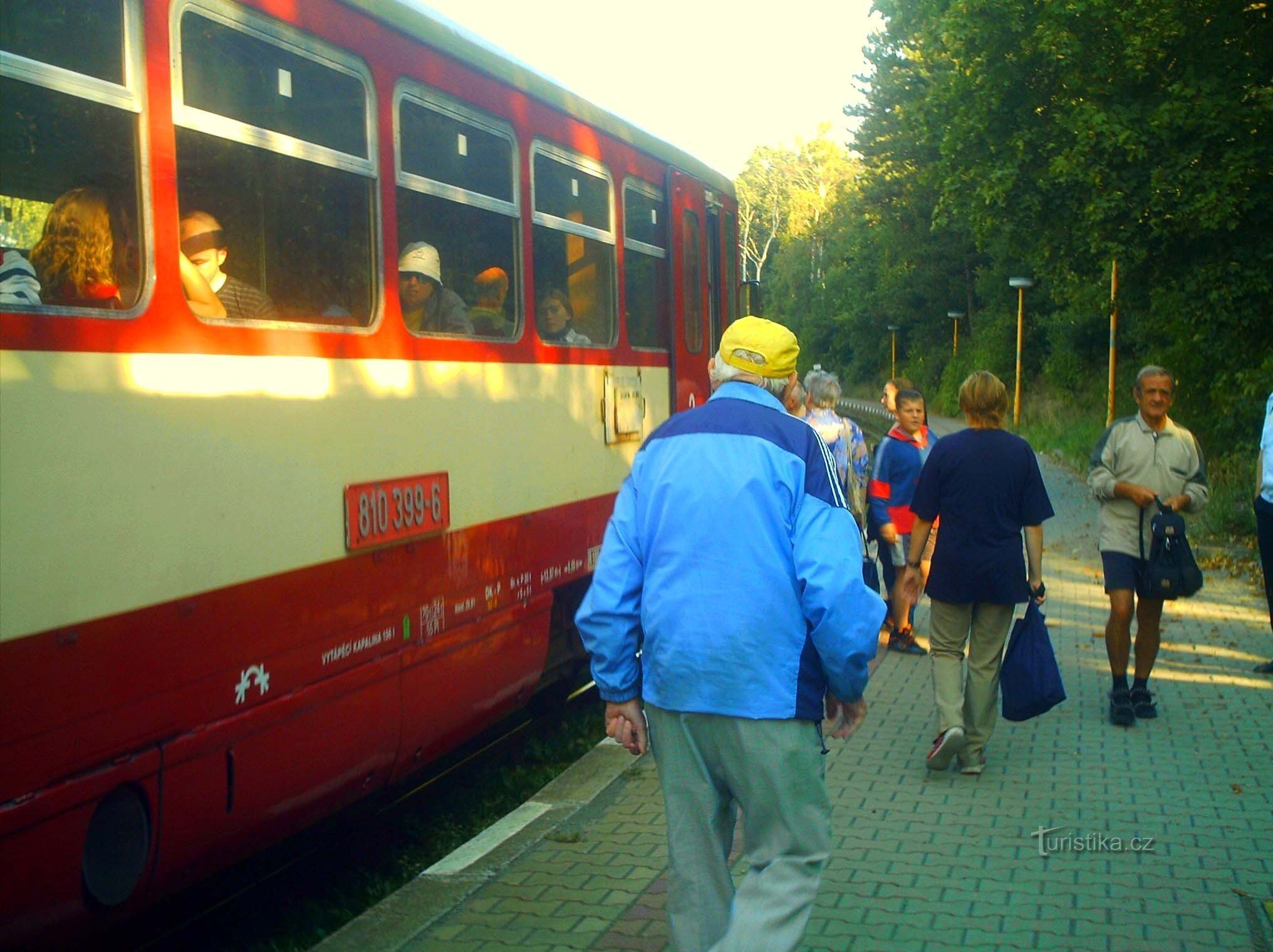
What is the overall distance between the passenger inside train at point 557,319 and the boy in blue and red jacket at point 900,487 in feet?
9.11

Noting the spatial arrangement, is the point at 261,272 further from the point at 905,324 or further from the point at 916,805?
the point at 905,324

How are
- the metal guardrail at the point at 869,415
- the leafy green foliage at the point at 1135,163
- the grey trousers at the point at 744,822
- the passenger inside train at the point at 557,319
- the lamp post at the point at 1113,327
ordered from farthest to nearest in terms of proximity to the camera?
the metal guardrail at the point at 869,415 < the lamp post at the point at 1113,327 < the leafy green foliage at the point at 1135,163 < the passenger inside train at the point at 557,319 < the grey trousers at the point at 744,822

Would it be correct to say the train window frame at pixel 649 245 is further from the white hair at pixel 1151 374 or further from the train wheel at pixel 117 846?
the train wheel at pixel 117 846

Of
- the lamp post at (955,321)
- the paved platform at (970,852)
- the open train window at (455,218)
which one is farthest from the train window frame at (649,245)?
the lamp post at (955,321)

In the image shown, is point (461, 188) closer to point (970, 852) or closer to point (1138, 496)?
point (970, 852)

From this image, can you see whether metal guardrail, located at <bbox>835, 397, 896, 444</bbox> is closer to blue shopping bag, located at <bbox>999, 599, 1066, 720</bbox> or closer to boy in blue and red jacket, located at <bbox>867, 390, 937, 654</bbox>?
boy in blue and red jacket, located at <bbox>867, 390, 937, 654</bbox>

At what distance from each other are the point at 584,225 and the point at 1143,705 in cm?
410

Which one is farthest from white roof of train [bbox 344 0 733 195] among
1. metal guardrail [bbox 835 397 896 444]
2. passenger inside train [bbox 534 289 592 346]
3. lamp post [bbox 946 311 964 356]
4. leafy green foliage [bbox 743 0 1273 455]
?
lamp post [bbox 946 311 964 356]

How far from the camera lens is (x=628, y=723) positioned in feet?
12.1

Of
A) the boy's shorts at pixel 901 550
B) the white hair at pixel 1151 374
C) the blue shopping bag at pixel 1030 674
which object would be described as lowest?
the blue shopping bag at pixel 1030 674

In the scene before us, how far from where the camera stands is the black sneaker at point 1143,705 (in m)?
7.72

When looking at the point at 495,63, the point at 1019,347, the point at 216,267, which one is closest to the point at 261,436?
the point at 216,267

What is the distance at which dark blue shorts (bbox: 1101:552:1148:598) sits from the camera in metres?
7.44

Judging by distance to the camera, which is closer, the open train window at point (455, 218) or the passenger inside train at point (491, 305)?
the open train window at point (455, 218)
